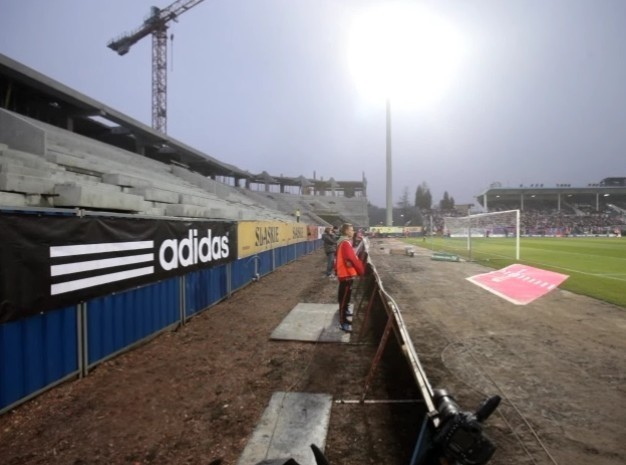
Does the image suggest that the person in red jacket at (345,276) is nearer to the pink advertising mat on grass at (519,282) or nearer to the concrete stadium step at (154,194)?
the pink advertising mat on grass at (519,282)

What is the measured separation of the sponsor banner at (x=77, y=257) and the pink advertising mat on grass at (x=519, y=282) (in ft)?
30.3

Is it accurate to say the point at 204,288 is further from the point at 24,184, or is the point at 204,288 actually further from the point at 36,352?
the point at 36,352

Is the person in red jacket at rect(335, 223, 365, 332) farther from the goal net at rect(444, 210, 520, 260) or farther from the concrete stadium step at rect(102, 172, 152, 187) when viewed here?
the goal net at rect(444, 210, 520, 260)

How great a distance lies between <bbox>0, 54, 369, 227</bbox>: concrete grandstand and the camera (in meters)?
8.41

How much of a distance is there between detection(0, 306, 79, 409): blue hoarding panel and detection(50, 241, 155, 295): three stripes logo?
393 mm

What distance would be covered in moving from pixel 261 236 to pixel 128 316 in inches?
356

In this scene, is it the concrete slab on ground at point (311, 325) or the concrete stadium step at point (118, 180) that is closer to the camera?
the concrete slab on ground at point (311, 325)

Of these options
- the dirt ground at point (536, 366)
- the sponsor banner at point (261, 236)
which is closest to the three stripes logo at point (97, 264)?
the dirt ground at point (536, 366)

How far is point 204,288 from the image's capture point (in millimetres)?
9453

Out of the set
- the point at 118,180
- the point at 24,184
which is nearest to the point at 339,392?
the point at 24,184

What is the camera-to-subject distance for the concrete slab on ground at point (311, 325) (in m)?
7.24

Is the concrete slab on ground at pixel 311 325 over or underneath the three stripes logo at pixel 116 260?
underneath

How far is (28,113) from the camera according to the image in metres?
21.8

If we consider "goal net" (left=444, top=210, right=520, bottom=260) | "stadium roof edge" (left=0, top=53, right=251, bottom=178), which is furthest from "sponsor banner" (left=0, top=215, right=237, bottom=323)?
"goal net" (left=444, top=210, right=520, bottom=260)
